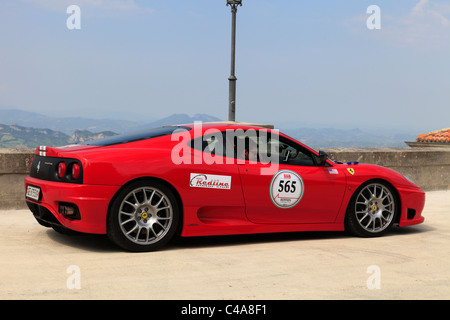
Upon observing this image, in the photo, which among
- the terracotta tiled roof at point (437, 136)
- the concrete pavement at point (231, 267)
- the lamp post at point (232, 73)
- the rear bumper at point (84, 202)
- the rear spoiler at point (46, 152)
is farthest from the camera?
the terracotta tiled roof at point (437, 136)

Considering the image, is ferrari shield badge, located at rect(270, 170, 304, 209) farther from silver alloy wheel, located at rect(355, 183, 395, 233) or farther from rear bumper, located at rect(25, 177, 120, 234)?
rear bumper, located at rect(25, 177, 120, 234)

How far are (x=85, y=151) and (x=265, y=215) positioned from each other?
6.42ft

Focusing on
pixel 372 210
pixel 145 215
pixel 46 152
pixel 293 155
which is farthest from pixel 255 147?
pixel 46 152

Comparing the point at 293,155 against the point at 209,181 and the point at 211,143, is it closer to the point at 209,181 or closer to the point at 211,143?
the point at 211,143

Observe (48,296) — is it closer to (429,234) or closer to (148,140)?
(148,140)

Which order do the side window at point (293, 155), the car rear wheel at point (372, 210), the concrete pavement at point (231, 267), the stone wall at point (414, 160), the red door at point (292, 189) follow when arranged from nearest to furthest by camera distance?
the concrete pavement at point (231, 267) < the red door at point (292, 189) < the side window at point (293, 155) < the car rear wheel at point (372, 210) < the stone wall at point (414, 160)

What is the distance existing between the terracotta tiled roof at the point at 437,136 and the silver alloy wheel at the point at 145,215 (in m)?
24.4

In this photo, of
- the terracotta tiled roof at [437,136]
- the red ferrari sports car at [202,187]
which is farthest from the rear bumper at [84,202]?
the terracotta tiled roof at [437,136]

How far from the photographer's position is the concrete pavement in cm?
438

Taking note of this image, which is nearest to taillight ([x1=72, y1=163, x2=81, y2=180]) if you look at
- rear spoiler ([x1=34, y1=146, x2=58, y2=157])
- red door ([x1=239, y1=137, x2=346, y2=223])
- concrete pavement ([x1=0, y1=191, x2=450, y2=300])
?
rear spoiler ([x1=34, y1=146, x2=58, y2=157])

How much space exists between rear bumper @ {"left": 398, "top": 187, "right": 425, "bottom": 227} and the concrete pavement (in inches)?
8.0

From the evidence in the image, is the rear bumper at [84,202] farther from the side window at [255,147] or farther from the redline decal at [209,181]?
the side window at [255,147]

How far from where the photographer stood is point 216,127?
245 inches

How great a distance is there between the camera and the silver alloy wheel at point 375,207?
6.84m
